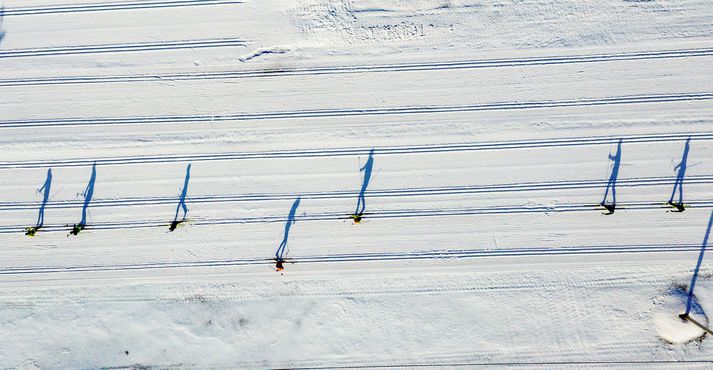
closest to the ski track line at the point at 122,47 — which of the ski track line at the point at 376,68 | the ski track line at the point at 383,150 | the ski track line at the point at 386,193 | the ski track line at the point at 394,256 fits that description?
the ski track line at the point at 376,68

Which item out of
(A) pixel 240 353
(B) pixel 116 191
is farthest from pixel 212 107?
(A) pixel 240 353

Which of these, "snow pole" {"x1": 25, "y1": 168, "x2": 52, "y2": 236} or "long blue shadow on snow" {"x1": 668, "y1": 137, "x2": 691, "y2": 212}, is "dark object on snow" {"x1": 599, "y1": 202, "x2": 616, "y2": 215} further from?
"snow pole" {"x1": 25, "y1": 168, "x2": 52, "y2": 236}

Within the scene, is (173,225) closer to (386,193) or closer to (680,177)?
(386,193)

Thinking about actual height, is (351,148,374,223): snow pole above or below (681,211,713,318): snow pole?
above

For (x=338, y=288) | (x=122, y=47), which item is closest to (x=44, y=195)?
(x=122, y=47)

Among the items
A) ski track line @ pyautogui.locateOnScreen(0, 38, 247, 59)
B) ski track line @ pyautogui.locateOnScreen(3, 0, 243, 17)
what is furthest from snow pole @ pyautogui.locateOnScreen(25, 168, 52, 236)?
ski track line @ pyautogui.locateOnScreen(3, 0, 243, 17)

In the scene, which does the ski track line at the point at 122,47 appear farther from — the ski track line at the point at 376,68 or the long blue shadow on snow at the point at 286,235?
the long blue shadow on snow at the point at 286,235
